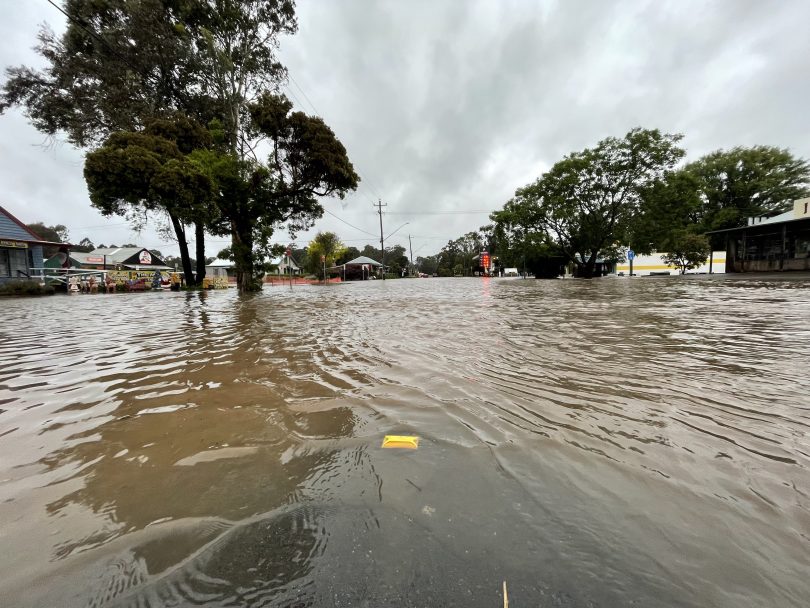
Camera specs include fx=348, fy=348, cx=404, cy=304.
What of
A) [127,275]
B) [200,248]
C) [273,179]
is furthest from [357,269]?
[273,179]

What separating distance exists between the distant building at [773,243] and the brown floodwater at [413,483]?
82.5 ft

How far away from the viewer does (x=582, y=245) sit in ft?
97.9

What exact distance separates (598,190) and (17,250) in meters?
36.9

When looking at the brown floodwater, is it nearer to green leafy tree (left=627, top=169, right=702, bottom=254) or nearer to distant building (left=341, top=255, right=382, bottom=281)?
green leafy tree (left=627, top=169, right=702, bottom=254)

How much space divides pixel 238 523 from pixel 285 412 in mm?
1090

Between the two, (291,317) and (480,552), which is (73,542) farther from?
(291,317)

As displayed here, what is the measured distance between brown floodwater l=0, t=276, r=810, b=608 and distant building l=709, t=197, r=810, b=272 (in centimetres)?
2514

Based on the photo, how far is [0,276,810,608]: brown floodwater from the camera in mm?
1089

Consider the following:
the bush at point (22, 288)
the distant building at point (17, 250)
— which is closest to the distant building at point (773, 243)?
the bush at point (22, 288)

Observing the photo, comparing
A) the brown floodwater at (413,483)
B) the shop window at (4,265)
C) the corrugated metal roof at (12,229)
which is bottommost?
the brown floodwater at (413,483)

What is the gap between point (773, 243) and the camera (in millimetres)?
22484

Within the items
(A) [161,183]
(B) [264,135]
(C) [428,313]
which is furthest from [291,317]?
(B) [264,135]

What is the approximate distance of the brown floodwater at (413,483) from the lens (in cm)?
109

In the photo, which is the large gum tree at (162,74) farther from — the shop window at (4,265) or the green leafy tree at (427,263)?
the green leafy tree at (427,263)
